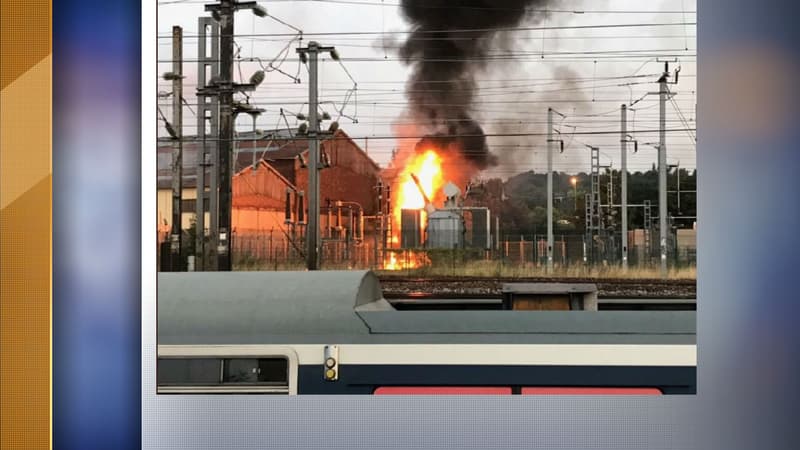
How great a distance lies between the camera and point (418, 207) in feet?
28.7

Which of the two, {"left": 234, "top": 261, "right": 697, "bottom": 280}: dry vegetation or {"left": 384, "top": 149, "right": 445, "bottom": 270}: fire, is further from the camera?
{"left": 384, "top": 149, "right": 445, "bottom": 270}: fire

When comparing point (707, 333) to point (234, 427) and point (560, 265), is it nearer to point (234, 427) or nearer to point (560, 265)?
point (234, 427)

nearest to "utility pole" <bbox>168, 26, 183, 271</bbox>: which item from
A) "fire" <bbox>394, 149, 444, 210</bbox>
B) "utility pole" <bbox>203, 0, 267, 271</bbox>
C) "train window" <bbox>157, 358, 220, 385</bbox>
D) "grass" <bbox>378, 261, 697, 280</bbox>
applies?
"utility pole" <bbox>203, 0, 267, 271</bbox>

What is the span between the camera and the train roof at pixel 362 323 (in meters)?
3.22

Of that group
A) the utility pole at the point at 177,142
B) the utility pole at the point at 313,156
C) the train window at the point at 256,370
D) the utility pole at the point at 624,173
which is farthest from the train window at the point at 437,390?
the utility pole at the point at 624,173

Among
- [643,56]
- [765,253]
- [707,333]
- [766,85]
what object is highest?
[643,56]

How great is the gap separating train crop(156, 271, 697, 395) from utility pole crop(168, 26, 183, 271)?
5.40 metres

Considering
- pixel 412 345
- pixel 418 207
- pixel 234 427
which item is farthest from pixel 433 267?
pixel 234 427

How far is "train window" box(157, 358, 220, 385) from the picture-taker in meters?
3.14

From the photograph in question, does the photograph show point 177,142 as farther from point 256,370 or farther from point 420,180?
point 256,370

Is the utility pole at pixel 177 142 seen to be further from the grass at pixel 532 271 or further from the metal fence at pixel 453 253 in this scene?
the grass at pixel 532 271

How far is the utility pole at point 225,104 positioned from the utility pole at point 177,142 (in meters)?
0.28

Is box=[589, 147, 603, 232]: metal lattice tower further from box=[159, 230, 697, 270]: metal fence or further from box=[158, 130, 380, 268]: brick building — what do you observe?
box=[158, 130, 380, 268]: brick building

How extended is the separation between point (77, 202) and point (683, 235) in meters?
7.58
